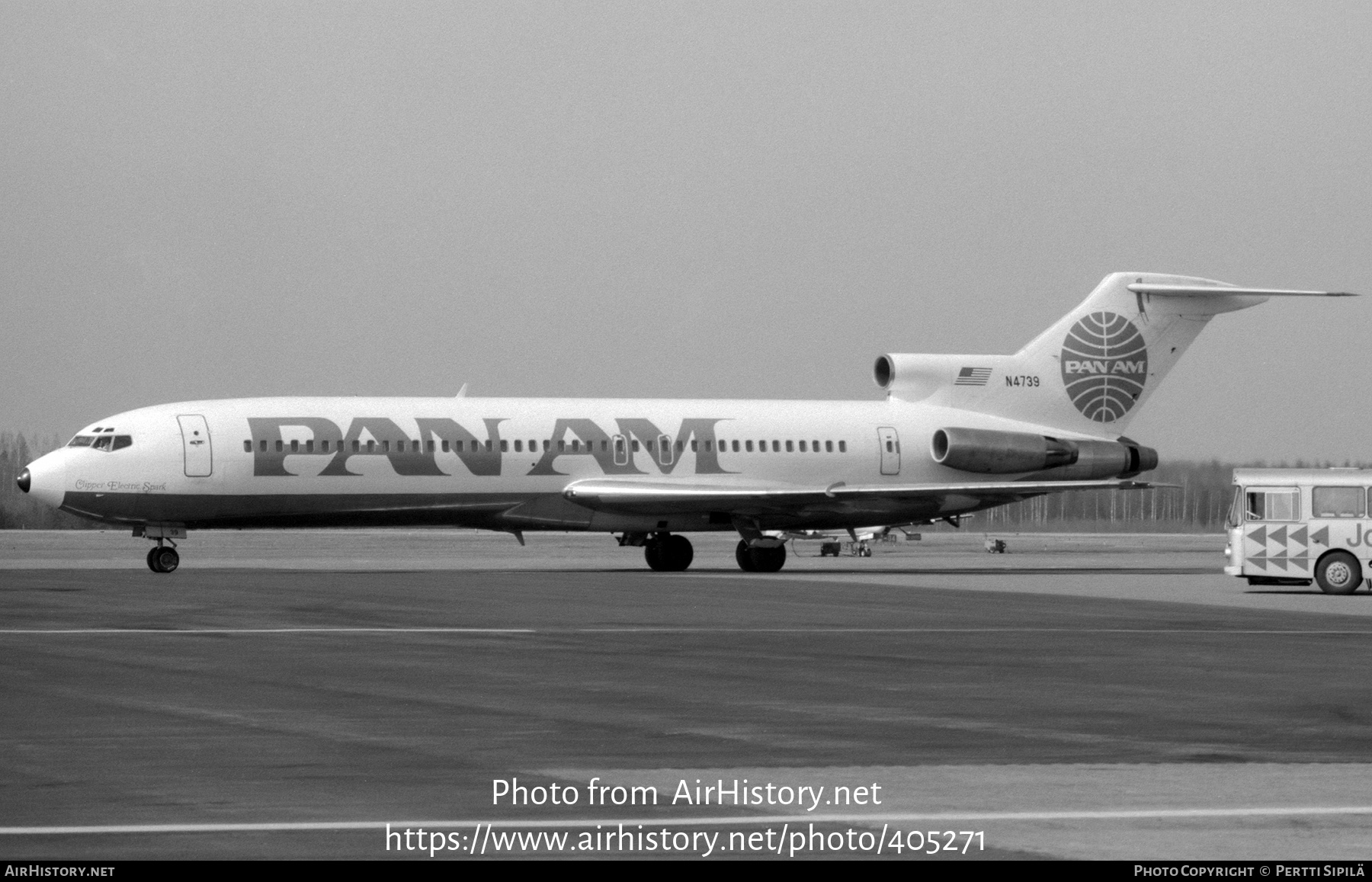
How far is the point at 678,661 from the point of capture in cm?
2039

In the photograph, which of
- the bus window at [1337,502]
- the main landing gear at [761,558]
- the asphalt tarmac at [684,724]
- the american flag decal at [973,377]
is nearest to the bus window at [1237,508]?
the bus window at [1337,502]

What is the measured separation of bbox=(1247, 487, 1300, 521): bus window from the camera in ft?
122

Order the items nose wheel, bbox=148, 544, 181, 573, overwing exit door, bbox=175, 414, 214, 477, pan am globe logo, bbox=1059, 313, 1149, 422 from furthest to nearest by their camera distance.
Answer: pan am globe logo, bbox=1059, 313, 1149, 422, overwing exit door, bbox=175, 414, 214, 477, nose wheel, bbox=148, 544, 181, 573

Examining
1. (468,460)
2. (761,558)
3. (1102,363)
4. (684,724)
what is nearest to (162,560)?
(468,460)

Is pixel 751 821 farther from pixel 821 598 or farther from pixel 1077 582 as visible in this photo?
pixel 1077 582

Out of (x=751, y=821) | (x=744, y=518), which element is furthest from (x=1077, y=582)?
(x=751, y=821)

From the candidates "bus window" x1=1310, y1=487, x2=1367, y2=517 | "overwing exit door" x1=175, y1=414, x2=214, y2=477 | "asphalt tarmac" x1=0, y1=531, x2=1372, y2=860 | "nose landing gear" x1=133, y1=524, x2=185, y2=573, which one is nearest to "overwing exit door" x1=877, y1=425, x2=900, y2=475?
"bus window" x1=1310, y1=487, x2=1367, y2=517

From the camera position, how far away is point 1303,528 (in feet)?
122

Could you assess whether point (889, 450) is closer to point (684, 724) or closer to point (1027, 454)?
point (1027, 454)

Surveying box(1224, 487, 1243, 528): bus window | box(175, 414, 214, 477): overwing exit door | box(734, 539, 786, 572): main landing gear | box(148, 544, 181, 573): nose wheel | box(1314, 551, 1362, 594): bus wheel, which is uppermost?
box(175, 414, 214, 477): overwing exit door

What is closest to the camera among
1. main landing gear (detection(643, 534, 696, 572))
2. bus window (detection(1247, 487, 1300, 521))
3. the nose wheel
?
bus window (detection(1247, 487, 1300, 521))

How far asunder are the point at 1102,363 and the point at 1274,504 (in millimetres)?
15458

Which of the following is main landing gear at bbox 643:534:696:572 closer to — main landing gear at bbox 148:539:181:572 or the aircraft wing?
the aircraft wing

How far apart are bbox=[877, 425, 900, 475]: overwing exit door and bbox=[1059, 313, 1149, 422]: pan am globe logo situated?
5.30 metres
